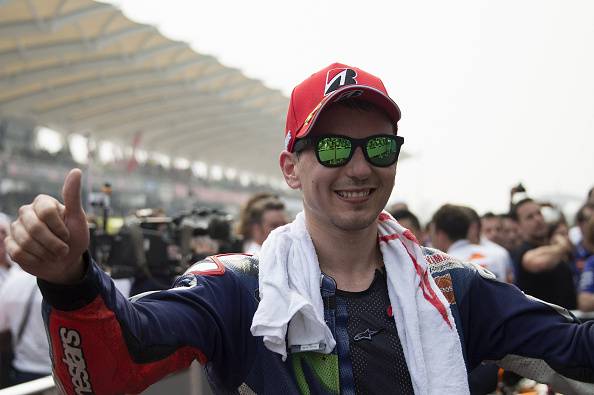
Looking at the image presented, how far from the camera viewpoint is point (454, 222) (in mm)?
5199

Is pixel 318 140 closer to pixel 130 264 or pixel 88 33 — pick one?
pixel 130 264

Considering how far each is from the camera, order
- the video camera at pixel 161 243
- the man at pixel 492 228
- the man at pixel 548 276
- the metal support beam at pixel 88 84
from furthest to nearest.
Result: the metal support beam at pixel 88 84 < the man at pixel 492 228 < the man at pixel 548 276 < the video camera at pixel 161 243

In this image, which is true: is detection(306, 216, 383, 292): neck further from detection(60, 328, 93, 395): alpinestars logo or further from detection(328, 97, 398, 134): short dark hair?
detection(60, 328, 93, 395): alpinestars logo

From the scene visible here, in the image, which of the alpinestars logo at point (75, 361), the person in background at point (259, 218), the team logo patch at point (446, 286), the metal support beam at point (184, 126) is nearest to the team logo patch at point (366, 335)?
the team logo patch at point (446, 286)

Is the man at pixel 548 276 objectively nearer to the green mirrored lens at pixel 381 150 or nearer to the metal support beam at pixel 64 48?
the green mirrored lens at pixel 381 150

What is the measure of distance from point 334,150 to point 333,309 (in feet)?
1.33

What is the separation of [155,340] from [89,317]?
194 millimetres

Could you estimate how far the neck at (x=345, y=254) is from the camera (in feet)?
6.09

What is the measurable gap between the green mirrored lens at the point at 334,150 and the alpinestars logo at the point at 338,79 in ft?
0.44

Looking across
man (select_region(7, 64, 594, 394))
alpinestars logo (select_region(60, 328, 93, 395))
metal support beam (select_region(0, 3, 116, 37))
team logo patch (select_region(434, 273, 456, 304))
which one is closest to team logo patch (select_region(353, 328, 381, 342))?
man (select_region(7, 64, 594, 394))

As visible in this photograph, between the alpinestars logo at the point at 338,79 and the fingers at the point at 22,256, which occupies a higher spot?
the alpinestars logo at the point at 338,79

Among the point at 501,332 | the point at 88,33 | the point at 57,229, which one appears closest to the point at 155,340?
the point at 57,229

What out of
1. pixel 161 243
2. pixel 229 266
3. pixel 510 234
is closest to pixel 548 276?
pixel 510 234

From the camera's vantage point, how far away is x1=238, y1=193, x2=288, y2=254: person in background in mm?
5676
